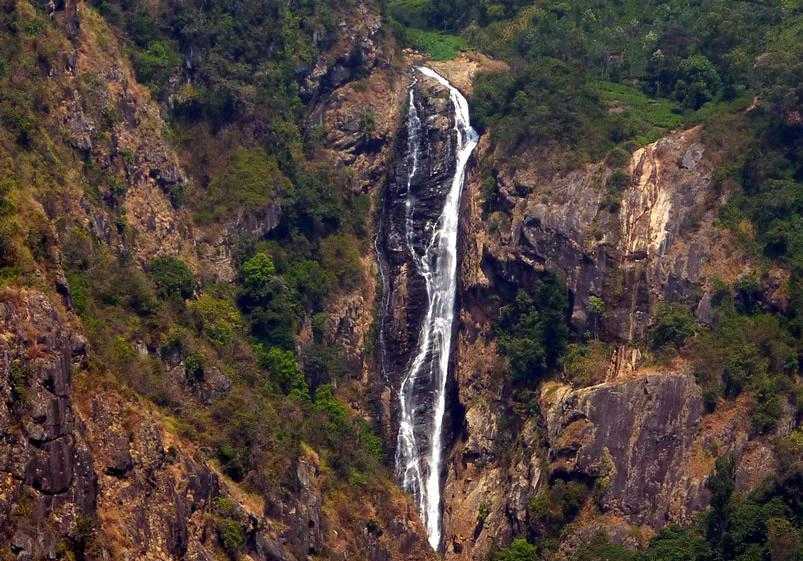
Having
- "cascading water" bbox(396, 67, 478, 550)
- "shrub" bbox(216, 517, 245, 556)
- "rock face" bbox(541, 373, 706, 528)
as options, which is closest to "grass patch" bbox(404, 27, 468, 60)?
"cascading water" bbox(396, 67, 478, 550)

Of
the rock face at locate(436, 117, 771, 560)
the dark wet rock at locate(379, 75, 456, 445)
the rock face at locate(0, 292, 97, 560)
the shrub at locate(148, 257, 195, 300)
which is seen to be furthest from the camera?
the dark wet rock at locate(379, 75, 456, 445)

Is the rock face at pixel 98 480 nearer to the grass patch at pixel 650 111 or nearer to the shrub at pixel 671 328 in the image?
the shrub at pixel 671 328

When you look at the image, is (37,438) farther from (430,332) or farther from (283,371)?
→ (430,332)

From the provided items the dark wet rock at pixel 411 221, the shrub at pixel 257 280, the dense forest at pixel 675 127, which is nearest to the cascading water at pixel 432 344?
the dark wet rock at pixel 411 221

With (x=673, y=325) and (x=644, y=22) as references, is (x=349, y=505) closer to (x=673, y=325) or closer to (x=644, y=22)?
(x=673, y=325)

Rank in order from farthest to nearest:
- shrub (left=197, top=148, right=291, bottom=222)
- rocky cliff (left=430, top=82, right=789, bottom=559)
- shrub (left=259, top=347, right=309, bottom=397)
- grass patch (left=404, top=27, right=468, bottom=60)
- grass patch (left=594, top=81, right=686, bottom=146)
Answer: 1. grass patch (left=404, top=27, right=468, bottom=60)
2. grass patch (left=594, top=81, right=686, bottom=146)
3. shrub (left=197, top=148, right=291, bottom=222)
4. shrub (left=259, top=347, right=309, bottom=397)
5. rocky cliff (left=430, top=82, right=789, bottom=559)

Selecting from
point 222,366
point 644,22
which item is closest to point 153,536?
point 222,366

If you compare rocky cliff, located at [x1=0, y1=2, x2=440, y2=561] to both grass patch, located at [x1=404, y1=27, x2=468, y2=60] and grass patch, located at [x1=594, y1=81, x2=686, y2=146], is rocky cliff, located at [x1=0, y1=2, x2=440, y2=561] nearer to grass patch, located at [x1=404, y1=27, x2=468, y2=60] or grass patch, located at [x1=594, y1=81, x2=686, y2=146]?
grass patch, located at [x1=404, y1=27, x2=468, y2=60]
